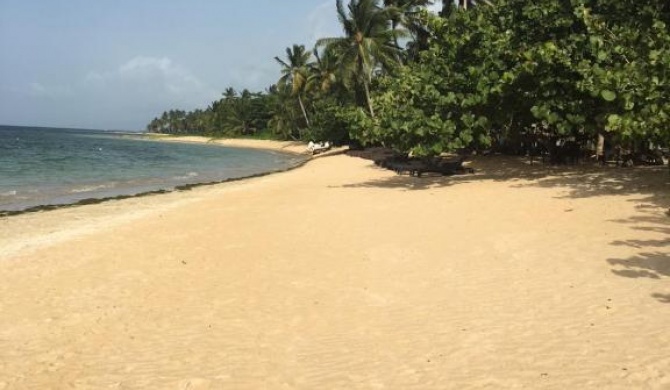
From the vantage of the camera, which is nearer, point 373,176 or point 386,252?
point 386,252

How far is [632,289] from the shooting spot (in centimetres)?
709

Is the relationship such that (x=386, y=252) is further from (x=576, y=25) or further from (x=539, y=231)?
(x=576, y=25)

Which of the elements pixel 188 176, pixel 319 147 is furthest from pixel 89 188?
pixel 319 147

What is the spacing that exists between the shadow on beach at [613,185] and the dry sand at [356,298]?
8 cm

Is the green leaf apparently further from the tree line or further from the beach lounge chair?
the beach lounge chair

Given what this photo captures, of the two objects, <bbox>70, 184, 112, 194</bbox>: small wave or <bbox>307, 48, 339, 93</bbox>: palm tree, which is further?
<bbox>307, 48, 339, 93</bbox>: palm tree

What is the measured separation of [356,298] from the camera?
7801 millimetres

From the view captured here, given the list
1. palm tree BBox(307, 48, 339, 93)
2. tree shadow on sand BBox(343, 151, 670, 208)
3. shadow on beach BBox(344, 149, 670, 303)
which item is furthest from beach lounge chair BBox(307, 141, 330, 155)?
tree shadow on sand BBox(343, 151, 670, 208)

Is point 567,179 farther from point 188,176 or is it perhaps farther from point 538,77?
point 188,176

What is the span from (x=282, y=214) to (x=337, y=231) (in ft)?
11.1

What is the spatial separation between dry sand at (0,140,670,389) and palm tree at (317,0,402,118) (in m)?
25.9

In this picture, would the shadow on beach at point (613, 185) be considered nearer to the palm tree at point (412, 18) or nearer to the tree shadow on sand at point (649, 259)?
the tree shadow on sand at point (649, 259)

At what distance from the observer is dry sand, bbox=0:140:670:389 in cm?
541

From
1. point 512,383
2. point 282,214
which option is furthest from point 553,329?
point 282,214
